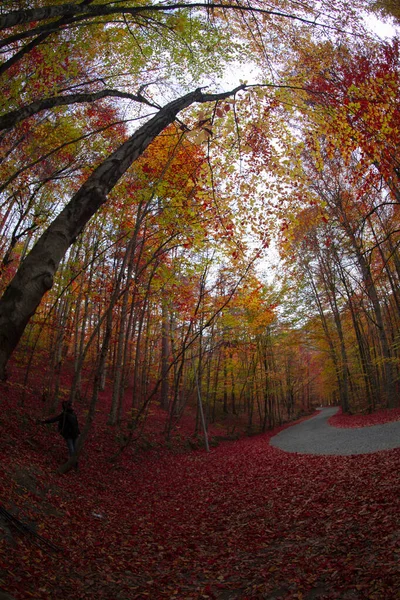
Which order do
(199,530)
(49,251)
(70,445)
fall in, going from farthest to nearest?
(70,445) < (199,530) < (49,251)

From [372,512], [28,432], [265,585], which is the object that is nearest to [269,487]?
[372,512]

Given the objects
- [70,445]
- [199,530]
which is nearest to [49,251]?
[199,530]

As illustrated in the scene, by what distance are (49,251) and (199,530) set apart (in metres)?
5.41

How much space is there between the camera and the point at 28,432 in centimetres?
883

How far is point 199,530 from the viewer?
5461mm

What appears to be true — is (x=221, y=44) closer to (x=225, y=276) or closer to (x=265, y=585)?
(x=265, y=585)

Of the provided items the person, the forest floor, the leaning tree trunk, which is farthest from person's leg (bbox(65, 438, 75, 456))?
the leaning tree trunk

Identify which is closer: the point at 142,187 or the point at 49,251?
the point at 49,251

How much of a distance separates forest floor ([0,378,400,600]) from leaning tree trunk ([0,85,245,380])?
248cm

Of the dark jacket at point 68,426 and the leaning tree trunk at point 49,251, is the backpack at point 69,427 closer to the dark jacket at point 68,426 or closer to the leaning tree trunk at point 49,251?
the dark jacket at point 68,426

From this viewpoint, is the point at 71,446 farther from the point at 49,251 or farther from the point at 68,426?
the point at 49,251

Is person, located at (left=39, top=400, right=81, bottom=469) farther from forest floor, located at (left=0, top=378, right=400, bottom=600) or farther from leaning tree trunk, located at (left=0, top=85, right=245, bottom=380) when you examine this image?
leaning tree trunk, located at (left=0, top=85, right=245, bottom=380)

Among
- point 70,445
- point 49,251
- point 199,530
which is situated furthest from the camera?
point 70,445

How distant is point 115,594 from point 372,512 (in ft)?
10.8
